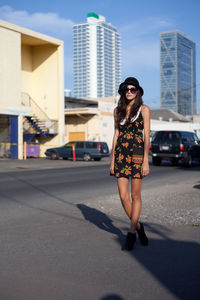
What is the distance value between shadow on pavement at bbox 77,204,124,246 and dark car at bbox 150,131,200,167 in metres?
13.1

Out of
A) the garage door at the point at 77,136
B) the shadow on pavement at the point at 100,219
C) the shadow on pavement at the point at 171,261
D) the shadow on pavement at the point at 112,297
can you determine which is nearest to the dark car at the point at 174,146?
the shadow on pavement at the point at 100,219

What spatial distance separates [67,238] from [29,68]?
30464 mm

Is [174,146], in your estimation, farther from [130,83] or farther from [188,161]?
[130,83]

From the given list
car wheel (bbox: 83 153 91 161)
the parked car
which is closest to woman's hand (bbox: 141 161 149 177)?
the parked car

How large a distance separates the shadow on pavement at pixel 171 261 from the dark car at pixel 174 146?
48.9 ft

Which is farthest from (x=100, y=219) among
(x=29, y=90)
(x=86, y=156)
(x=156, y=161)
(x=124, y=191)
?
(x=29, y=90)

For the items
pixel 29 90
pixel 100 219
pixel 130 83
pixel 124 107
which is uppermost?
pixel 29 90

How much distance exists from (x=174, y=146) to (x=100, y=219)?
14.5m

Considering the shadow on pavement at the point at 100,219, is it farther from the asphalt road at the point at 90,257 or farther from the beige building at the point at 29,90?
the beige building at the point at 29,90

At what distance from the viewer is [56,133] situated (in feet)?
104

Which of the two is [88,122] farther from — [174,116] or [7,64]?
[174,116]

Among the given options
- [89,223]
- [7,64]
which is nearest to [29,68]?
[7,64]

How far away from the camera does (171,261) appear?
150 inches

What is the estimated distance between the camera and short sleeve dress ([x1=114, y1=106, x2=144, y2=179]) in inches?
178
